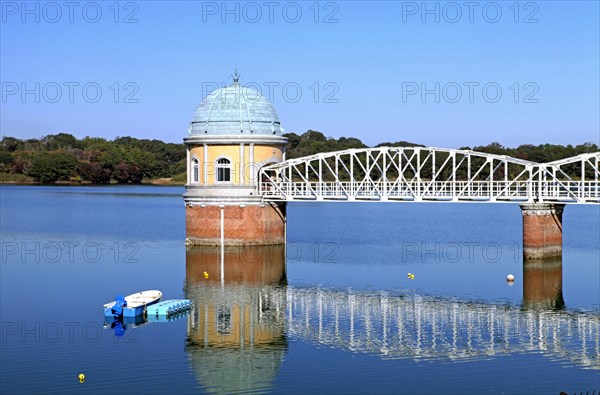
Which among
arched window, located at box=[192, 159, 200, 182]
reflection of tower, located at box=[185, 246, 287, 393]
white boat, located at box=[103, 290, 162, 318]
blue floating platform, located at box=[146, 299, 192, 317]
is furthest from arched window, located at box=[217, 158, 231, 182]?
blue floating platform, located at box=[146, 299, 192, 317]

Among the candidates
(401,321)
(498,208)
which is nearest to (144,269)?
(401,321)

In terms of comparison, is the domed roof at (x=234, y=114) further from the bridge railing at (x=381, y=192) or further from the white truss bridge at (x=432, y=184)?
the bridge railing at (x=381, y=192)

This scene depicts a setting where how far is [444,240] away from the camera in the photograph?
79.9m

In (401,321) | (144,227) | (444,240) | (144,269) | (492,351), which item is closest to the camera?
(492,351)

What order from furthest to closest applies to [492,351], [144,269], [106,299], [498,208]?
1. [498,208]
2. [144,269]
3. [106,299]
4. [492,351]

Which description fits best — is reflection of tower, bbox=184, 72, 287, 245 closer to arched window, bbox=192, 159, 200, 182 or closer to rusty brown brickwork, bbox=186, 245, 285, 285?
arched window, bbox=192, 159, 200, 182

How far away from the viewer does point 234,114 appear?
7050 centimetres

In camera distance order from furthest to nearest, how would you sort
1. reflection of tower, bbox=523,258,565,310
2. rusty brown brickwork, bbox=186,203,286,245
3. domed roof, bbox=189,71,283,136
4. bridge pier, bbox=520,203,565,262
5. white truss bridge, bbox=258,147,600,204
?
domed roof, bbox=189,71,283,136
rusty brown brickwork, bbox=186,203,286,245
white truss bridge, bbox=258,147,600,204
bridge pier, bbox=520,203,565,262
reflection of tower, bbox=523,258,565,310

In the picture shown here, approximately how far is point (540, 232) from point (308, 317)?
2082 cm

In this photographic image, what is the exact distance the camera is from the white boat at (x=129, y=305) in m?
44.2

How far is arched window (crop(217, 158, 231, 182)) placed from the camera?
70.6m

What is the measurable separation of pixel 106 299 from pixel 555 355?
73.1 feet

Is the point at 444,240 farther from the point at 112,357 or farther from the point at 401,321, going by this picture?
the point at 112,357

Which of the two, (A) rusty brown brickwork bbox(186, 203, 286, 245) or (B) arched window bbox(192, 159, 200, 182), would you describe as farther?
(B) arched window bbox(192, 159, 200, 182)
